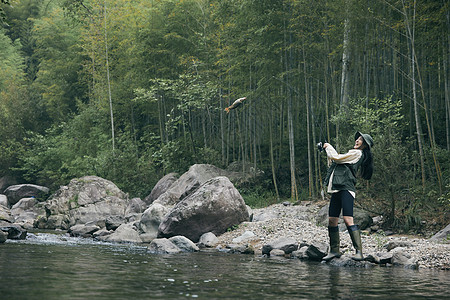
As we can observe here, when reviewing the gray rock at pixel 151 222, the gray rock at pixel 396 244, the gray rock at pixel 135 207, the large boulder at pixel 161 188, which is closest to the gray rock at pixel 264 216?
the gray rock at pixel 151 222

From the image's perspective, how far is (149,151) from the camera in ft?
62.3

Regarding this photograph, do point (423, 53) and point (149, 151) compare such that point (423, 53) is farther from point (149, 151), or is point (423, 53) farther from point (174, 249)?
point (149, 151)

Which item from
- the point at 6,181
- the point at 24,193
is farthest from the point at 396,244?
the point at 6,181

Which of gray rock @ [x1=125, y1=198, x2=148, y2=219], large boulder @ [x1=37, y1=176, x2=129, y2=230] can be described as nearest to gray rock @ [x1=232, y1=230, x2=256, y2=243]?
large boulder @ [x1=37, y1=176, x2=129, y2=230]

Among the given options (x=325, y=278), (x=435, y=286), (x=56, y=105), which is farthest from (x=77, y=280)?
(x=56, y=105)

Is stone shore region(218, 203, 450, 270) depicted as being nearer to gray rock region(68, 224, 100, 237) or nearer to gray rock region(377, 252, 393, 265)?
gray rock region(377, 252, 393, 265)

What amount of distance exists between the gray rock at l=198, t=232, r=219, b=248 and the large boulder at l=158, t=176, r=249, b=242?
1.02 ft

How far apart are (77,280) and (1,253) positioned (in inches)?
97.1

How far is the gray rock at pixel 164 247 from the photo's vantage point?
7338mm

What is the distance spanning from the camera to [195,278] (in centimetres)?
448

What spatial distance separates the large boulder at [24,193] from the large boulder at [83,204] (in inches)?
236

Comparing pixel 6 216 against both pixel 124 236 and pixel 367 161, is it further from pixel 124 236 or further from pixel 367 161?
pixel 367 161

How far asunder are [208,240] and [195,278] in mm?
4256

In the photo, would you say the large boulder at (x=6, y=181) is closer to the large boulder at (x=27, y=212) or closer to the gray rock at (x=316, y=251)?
the large boulder at (x=27, y=212)
